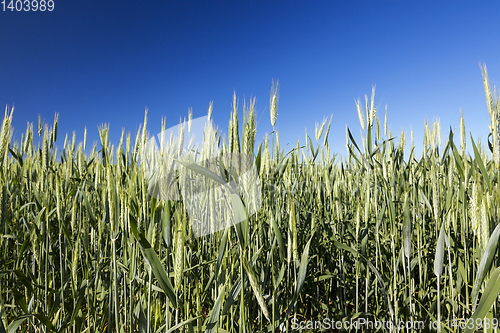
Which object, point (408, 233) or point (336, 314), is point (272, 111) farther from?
point (336, 314)

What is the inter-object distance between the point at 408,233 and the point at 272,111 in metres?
0.88

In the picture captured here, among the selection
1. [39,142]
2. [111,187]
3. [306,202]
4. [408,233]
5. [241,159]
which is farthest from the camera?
[306,202]

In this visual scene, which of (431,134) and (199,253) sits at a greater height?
(431,134)

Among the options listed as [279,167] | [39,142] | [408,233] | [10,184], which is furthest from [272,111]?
[10,184]

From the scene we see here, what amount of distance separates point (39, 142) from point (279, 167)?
1.55m

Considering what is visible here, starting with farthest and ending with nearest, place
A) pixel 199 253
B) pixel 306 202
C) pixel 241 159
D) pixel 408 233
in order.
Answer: pixel 306 202
pixel 199 253
pixel 408 233
pixel 241 159

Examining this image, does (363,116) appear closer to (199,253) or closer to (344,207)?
(344,207)

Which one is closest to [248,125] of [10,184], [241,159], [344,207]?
[241,159]

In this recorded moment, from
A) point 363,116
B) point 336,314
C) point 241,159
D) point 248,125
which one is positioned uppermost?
point 363,116

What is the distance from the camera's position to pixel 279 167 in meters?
1.45

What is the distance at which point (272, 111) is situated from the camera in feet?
4.62

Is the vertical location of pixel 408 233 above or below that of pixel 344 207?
below

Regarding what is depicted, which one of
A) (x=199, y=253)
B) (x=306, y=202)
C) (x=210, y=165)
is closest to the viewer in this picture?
(x=199, y=253)

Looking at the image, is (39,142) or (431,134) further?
(431,134)
